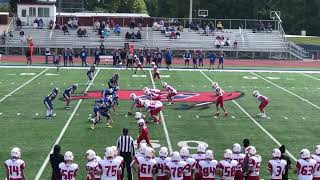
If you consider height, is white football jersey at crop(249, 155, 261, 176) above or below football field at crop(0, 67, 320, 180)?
above

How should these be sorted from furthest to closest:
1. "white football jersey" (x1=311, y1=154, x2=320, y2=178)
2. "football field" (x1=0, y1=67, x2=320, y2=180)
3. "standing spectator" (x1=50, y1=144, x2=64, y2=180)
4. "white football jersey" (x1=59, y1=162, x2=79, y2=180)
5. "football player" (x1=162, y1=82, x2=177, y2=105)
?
"football player" (x1=162, y1=82, x2=177, y2=105) → "football field" (x1=0, y1=67, x2=320, y2=180) → "standing spectator" (x1=50, y1=144, x2=64, y2=180) → "white football jersey" (x1=311, y1=154, x2=320, y2=178) → "white football jersey" (x1=59, y1=162, x2=79, y2=180)

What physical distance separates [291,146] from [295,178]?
114 inches

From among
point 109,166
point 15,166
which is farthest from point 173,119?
point 15,166

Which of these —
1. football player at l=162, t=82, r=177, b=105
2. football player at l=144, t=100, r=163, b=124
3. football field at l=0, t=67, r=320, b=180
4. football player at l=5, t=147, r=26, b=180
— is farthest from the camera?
football player at l=162, t=82, r=177, b=105

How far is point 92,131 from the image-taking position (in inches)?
657

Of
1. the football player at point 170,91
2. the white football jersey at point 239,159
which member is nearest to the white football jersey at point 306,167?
the white football jersey at point 239,159

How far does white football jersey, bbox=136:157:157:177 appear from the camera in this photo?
10195 mm

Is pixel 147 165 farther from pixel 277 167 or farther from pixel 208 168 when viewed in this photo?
pixel 277 167

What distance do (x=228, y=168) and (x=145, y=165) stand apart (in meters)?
1.36

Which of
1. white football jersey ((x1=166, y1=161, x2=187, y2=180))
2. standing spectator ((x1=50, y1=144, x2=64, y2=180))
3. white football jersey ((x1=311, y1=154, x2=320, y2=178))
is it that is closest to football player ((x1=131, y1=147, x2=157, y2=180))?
white football jersey ((x1=166, y1=161, x2=187, y2=180))

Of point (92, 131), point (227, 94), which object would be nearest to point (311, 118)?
point (227, 94)

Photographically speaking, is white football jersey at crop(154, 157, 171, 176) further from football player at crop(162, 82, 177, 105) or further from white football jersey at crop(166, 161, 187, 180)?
football player at crop(162, 82, 177, 105)

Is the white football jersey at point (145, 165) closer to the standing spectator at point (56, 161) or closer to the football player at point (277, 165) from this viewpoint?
the standing spectator at point (56, 161)

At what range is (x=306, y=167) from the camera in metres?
10.4
